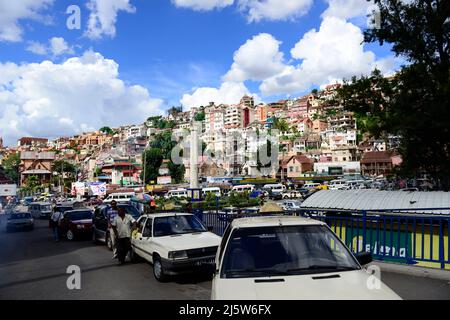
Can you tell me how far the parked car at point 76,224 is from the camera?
17.9 m

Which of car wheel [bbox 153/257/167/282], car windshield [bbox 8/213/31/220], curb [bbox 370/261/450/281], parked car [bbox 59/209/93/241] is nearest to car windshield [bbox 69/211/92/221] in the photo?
parked car [bbox 59/209/93/241]

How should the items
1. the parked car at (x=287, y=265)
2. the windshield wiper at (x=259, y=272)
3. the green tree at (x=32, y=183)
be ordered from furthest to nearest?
1. the green tree at (x=32, y=183)
2. the windshield wiper at (x=259, y=272)
3. the parked car at (x=287, y=265)

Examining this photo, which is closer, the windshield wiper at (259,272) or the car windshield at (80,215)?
the windshield wiper at (259,272)

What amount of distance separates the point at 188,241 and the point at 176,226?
3.74 ft

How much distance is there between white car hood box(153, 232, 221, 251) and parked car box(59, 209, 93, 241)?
380 inches

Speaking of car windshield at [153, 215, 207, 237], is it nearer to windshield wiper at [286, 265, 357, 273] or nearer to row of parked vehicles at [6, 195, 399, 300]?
row of parked vehicles at [6, 195, 399, 300]

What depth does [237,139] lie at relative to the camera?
155625 millimetres

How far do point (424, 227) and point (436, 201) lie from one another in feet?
3.29

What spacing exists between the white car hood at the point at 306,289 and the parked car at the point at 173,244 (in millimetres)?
3908

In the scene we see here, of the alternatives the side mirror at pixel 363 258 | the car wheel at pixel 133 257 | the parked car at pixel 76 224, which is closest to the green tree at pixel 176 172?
the parked car at pixel 76 224

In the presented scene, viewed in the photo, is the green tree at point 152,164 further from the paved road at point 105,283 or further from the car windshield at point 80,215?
the paved road at point 105,283

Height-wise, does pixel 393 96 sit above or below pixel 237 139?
below
